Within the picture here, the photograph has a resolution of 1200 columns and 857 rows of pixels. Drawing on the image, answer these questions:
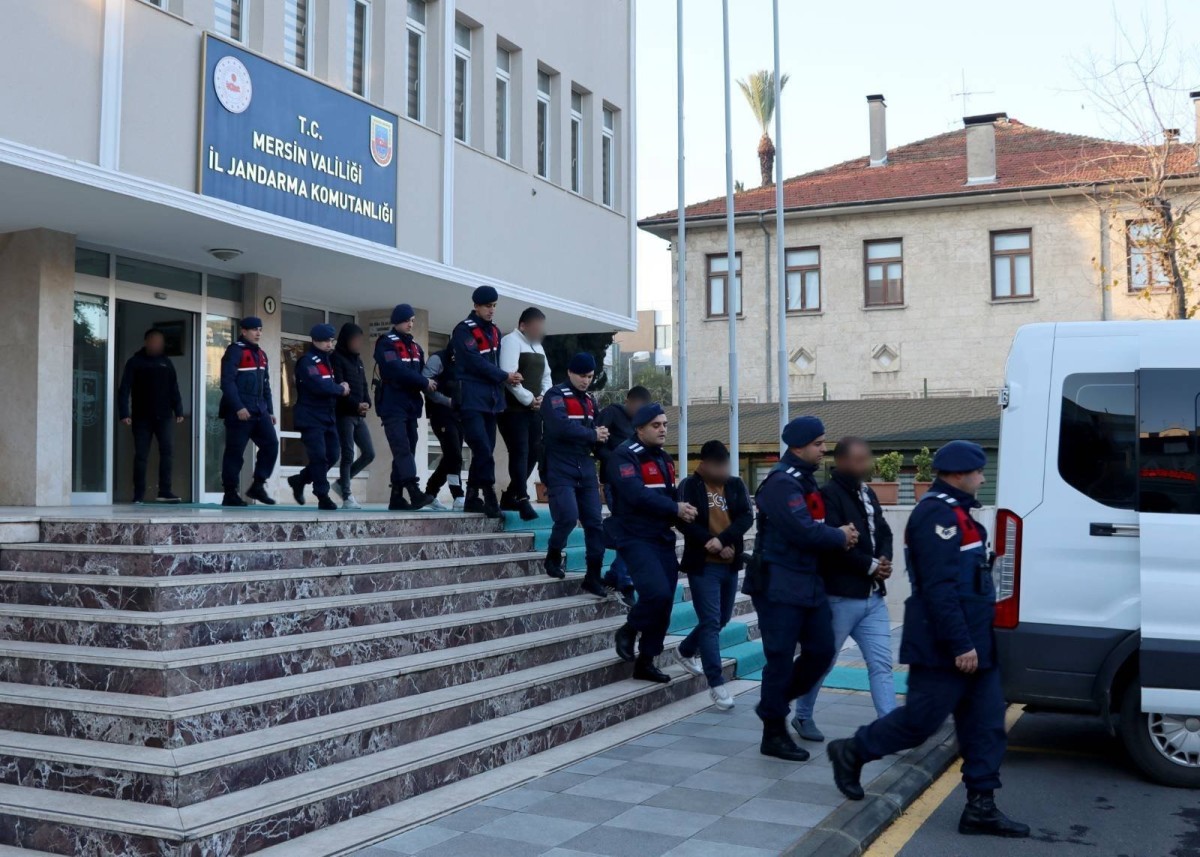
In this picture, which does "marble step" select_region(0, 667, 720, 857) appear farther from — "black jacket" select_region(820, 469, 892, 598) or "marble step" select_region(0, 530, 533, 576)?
"black jacket" select_region(820, 469, 892, 598)

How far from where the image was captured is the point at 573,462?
955cm

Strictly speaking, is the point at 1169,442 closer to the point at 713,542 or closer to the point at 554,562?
the point at 713,542

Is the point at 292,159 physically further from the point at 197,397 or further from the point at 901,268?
the point at 901,268

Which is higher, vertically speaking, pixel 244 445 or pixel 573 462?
pixel 244 445

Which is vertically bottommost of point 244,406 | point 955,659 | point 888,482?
point 955,659

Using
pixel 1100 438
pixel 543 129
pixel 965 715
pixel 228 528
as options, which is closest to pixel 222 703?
pixel 228 528

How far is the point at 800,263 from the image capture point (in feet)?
112

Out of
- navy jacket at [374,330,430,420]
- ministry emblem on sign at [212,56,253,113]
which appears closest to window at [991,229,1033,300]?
ministry emblem on sign at [212,56,253,113]

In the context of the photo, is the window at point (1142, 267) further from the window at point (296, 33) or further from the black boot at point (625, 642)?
the black boot at point (625, 642)

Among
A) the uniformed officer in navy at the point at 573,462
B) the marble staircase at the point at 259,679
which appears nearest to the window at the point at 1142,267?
the uniformed officer in navy at the point at 573,462

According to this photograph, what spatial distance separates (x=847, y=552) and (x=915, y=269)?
2734 centimetres

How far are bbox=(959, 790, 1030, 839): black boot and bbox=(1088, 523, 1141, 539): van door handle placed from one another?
→ 1.74 m

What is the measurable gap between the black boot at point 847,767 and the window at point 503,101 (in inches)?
468

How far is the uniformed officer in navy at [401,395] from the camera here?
1070 centimetres
